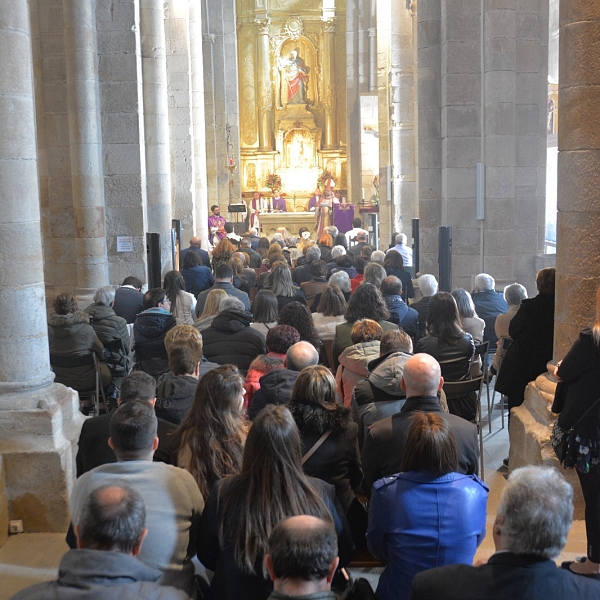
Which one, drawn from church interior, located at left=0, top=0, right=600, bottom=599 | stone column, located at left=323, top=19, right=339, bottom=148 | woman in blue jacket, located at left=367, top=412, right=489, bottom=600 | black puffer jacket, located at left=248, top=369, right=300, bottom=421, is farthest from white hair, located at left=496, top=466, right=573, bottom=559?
stone column, located at left=323, top=19, right=339, bottom=148

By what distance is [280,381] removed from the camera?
18.4 feet

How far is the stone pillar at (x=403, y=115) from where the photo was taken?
60.4 ft

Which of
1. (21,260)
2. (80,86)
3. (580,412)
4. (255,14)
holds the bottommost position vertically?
(580,412)

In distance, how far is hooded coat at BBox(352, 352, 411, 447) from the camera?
541cm

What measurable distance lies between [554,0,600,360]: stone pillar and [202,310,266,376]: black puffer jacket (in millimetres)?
2561

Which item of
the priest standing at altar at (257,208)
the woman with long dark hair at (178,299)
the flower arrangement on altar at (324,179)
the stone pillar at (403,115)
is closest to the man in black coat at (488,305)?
the woman with long dark hair at (178,299)

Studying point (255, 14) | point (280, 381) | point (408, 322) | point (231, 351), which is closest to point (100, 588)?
point (280, 381)

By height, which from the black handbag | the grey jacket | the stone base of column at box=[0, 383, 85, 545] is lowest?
the stone base of column at box=[0, 383, 85, 545]

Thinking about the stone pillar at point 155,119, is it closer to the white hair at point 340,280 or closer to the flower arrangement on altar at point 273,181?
the white hair at point 340,280

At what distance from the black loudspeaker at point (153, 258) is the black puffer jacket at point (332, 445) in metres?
8.51

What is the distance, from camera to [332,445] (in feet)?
15.5

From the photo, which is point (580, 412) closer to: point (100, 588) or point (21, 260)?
point (100, 588)

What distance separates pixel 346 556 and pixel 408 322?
16.5 ft

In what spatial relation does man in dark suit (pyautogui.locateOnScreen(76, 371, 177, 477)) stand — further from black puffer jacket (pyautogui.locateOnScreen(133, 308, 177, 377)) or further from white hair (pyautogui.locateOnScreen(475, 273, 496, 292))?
white hair (pyautogui.locateOnScreen(475, 273, 496, 292))
